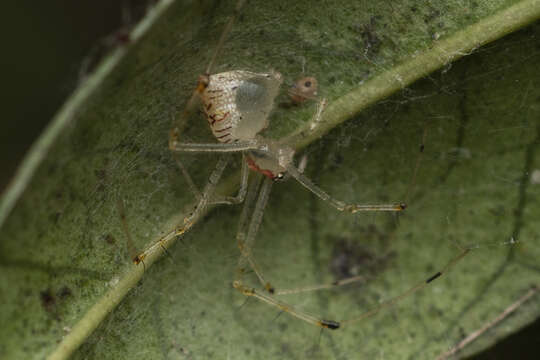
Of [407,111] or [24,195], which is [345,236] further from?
[24,195]

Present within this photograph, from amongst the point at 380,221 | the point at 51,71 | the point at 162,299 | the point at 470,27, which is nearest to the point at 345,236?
the point at 380,221

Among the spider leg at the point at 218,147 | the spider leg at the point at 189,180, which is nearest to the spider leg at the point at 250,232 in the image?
the spider leg at the point at 218,147

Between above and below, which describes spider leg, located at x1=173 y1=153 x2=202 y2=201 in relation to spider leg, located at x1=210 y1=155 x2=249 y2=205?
above

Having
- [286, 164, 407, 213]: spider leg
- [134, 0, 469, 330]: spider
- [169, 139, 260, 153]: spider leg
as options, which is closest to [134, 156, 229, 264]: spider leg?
[134, 0, 469, 330]: spider

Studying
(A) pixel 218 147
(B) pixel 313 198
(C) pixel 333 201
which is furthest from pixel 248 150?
(C) pixel 333 201

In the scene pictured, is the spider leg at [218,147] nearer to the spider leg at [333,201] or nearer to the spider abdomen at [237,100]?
the spider abdomen at [237,100]

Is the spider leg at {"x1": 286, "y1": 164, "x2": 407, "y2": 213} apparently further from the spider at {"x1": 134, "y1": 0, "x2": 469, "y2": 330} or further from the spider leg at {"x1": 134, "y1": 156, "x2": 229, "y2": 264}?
the spider leg at {"x1": 134, "y1": 156, "x2": 229, "y2": 264}
